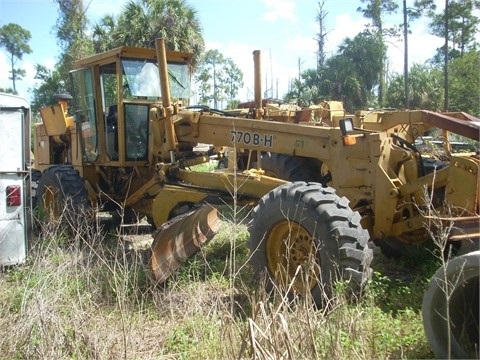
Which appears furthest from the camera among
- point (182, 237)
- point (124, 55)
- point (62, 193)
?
point (62, 193)

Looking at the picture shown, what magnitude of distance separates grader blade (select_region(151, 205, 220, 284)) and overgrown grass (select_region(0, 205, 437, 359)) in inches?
8.1

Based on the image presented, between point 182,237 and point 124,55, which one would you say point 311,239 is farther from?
point 124,55

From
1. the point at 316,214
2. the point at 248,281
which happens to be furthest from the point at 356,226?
the point at 248,281

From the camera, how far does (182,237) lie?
19.7ft

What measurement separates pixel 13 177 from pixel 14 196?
0.21 meters

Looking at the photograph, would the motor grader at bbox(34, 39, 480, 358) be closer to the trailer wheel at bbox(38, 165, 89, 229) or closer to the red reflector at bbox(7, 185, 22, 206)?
the trailer wheel at bbox(38, 165, 89, 229)

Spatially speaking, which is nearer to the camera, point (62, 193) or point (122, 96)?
point (122, 96)

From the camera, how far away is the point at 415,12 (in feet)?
100

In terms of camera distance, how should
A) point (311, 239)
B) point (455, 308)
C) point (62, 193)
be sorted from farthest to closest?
point (62, 193) → point (311, 239) → point (455, 308)

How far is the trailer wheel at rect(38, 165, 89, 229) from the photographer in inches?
309

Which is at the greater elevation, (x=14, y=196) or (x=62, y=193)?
(x=14, y=196)

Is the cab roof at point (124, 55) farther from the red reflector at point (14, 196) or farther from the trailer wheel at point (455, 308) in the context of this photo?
the trailer wheel at point (455, 308)

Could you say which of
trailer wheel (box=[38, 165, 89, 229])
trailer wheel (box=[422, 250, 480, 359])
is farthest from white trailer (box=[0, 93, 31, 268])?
trailer wheel (box=[422, 250, 480, 359])

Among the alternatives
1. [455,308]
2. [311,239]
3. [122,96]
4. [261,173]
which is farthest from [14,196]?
[455,308]
